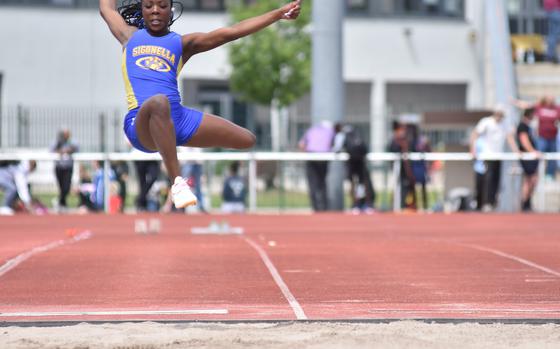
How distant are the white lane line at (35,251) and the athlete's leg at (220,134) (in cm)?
236

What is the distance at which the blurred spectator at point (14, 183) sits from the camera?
20.6m

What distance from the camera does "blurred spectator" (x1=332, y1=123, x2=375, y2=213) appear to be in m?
21.0

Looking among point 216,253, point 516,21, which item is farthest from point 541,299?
point 516,21

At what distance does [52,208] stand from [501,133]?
881cm

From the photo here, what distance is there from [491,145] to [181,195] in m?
12.8

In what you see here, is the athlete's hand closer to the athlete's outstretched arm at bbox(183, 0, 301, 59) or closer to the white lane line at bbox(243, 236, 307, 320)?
the athlete's outstretched arm at bbox(183, 0, 301, 59)

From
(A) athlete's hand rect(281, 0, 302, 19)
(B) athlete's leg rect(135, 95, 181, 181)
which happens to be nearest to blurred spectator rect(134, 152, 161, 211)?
(B) athlete's leg rect(135, 95, 181, 181)

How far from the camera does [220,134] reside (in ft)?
30.3

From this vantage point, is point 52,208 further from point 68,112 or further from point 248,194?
point 68,112

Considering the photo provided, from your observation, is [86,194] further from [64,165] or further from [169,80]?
[169,80]

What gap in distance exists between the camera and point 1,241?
553 inches

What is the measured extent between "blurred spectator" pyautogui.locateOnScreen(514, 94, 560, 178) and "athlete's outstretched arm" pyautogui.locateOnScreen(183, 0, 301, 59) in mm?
13802

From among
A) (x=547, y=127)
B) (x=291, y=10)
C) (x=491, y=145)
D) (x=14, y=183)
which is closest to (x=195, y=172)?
(x=14, y=183)

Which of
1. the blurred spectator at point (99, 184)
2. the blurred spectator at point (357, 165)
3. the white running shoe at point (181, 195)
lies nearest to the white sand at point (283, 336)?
the white running shoe at point (181, 195)
